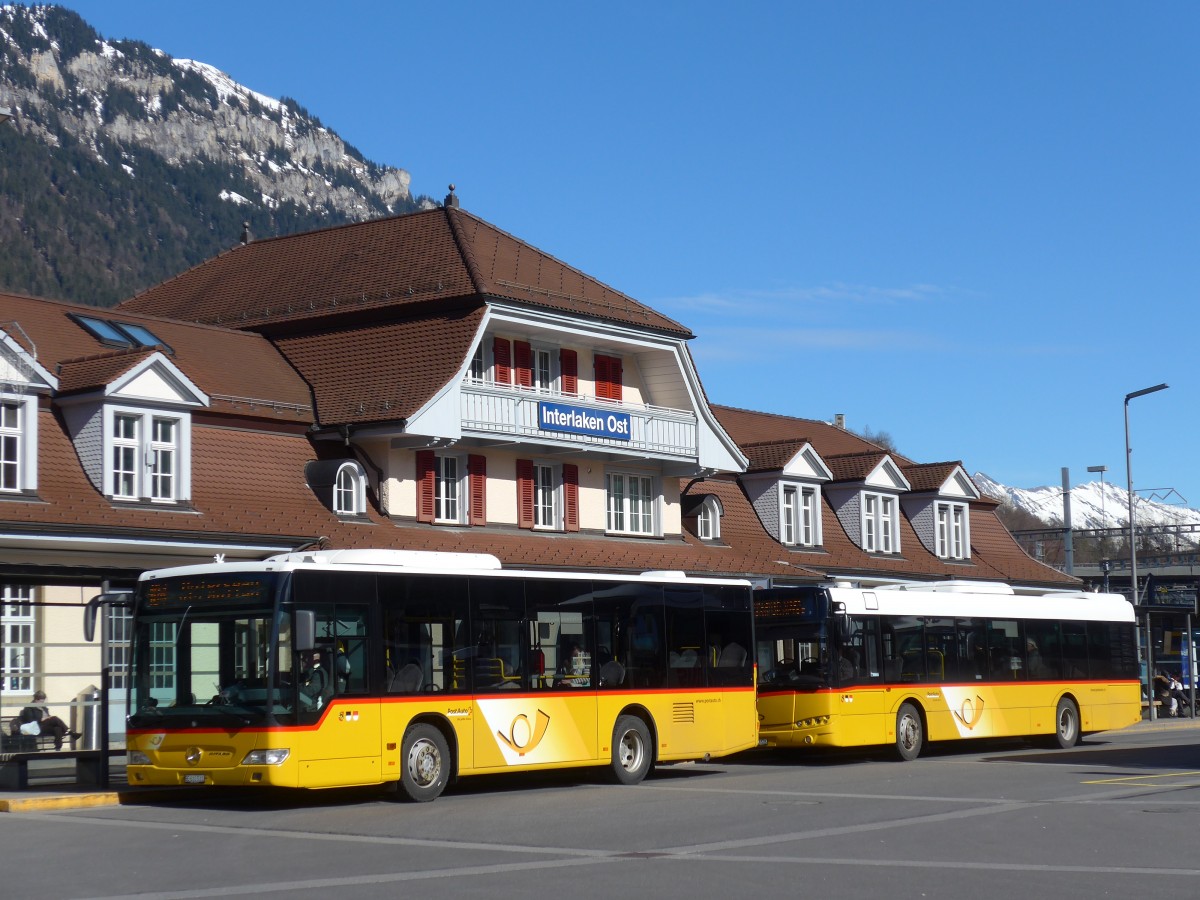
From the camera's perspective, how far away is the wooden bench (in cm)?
2148

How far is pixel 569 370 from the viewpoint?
40.3 meters

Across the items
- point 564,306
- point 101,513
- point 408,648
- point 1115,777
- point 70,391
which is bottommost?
point 1115,777

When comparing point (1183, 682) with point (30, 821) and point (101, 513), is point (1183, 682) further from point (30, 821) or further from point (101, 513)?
point (30, 821)

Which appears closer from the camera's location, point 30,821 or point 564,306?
point 30,821

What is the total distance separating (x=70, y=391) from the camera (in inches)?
1204

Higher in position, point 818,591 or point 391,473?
point 391,473

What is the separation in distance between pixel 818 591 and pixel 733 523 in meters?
18.3

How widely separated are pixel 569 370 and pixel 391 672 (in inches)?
820

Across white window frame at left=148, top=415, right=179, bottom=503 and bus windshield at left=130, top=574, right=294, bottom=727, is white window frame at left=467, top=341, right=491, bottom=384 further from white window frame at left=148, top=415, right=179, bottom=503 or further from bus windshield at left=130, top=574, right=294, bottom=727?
bus windshield at left=130, top=574, right=294, bottom=727

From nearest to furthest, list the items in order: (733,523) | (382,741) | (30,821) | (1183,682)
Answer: (30,821), (382,741), (733,523), (1183,682)

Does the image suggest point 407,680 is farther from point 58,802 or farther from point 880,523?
point 880,523

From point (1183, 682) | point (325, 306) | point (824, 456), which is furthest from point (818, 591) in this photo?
point (1183, 682)

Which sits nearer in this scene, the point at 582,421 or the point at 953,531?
the point at 582,421

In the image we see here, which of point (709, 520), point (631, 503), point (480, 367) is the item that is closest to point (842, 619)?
point (480, 367)
